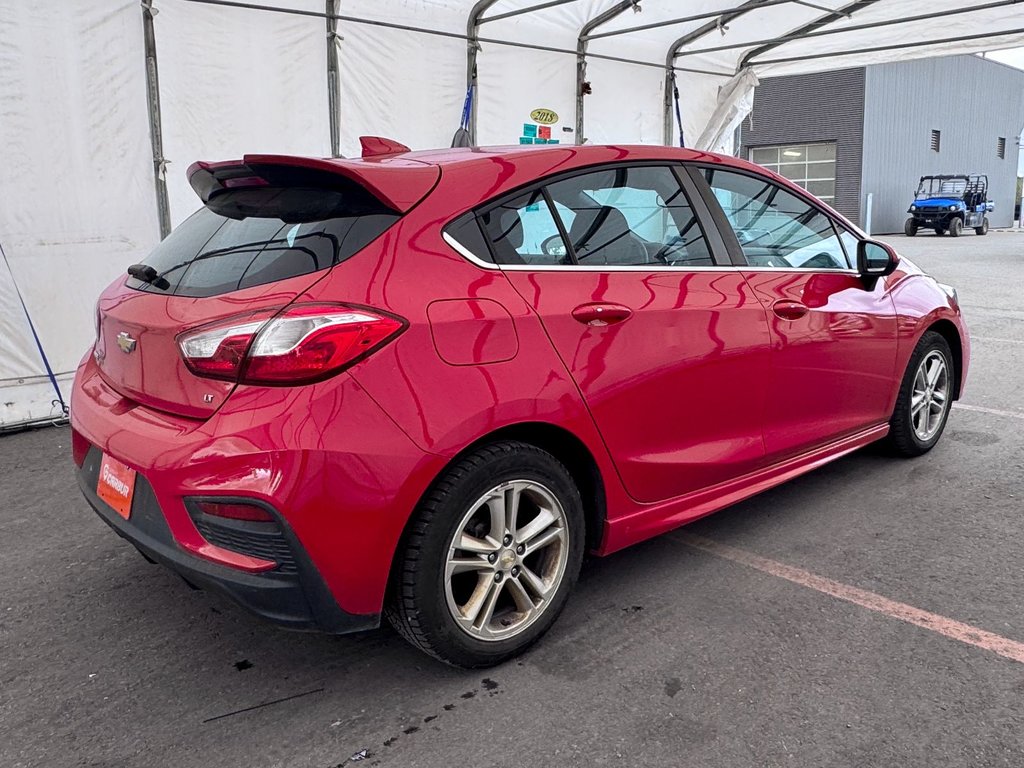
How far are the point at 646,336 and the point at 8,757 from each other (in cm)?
219

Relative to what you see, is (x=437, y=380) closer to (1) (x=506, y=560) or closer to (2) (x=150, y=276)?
(1) (x=506, y=560)

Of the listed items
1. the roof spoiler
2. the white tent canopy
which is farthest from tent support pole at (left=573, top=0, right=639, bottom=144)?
the roof spoiler

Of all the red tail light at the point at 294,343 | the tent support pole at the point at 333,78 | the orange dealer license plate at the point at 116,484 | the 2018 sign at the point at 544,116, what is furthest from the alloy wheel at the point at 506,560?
the 2018 sign at the point at 544,116

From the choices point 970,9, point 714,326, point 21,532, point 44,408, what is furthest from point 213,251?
point 970,9

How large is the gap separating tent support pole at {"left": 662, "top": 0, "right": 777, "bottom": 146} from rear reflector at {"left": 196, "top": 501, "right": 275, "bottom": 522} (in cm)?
667

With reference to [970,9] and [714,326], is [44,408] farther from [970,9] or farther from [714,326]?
[970,9]

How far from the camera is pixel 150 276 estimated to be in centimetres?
265

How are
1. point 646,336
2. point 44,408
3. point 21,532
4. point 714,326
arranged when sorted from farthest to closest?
1. point 44,408
2. point 21,532
3. point 714,326
4. point 646,336

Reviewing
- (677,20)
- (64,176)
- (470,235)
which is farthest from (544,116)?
(470,235)

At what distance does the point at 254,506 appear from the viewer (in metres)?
2.08

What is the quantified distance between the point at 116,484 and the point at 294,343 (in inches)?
29.2

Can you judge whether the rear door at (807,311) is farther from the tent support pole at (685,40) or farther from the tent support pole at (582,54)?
the tent support pole at (582,54)

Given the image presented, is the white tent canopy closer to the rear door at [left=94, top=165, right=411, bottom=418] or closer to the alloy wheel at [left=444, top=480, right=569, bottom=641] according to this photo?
the rear door at [left=94, top=165, right=411, bottom=418]

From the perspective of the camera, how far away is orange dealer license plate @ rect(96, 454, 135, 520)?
91.7 inches
